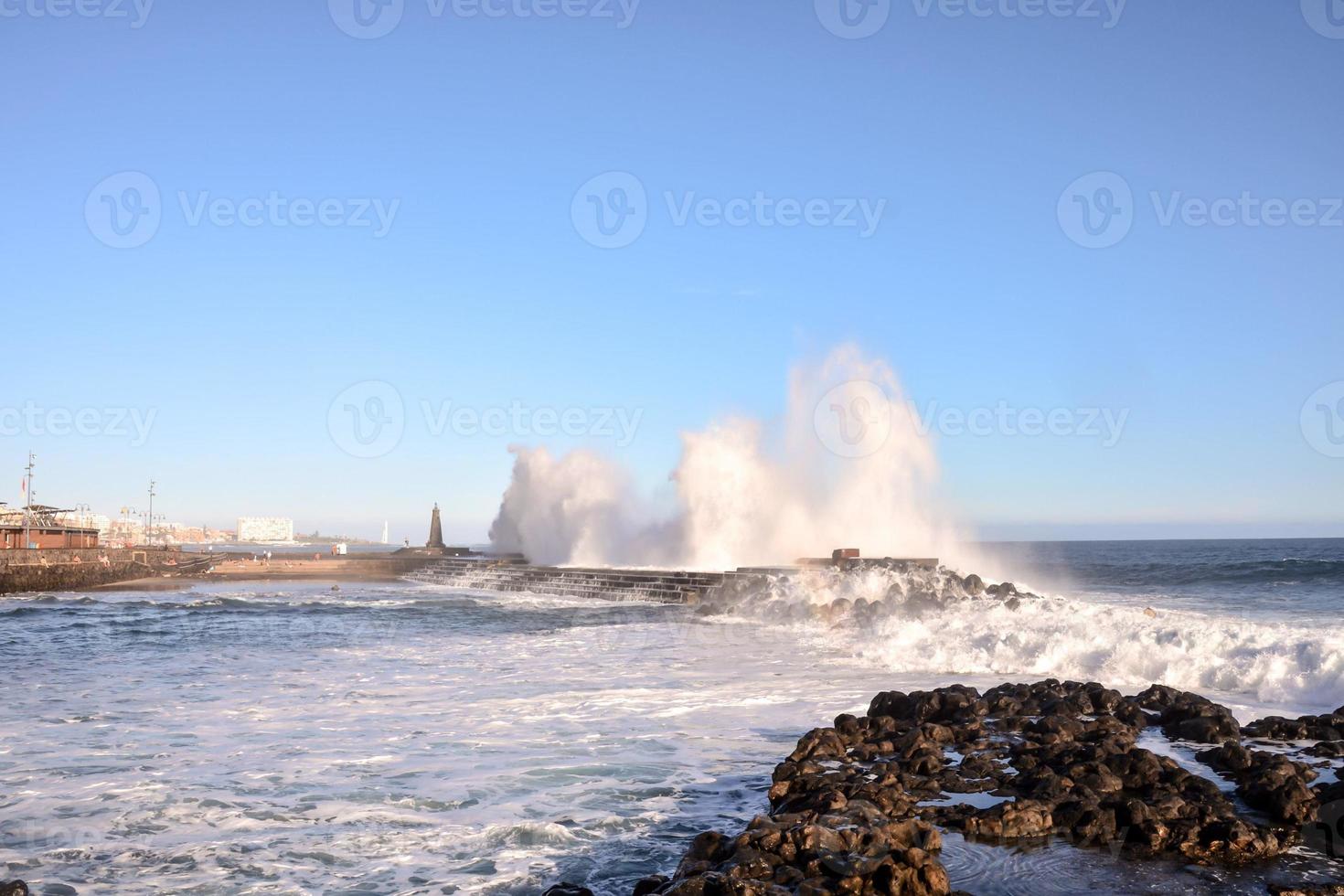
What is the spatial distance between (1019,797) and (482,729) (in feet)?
17.6

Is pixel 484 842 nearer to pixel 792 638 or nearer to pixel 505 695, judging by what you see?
pixel 505 695

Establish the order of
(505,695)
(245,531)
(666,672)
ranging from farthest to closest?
(245,531)
(666,672)
(505,695)

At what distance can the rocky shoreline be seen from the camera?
191 inches

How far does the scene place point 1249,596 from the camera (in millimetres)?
29750

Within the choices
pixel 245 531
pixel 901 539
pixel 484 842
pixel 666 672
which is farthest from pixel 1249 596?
pixel 245 531

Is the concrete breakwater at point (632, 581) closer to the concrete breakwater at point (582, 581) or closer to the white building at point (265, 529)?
the concrete breakwater at point (582, 581)

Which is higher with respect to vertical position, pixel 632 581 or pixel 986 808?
pixel 986 808

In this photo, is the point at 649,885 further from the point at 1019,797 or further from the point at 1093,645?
the point at 1093,645

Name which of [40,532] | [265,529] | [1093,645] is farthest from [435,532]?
[265,529]

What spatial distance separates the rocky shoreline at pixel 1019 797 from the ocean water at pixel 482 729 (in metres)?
0.32

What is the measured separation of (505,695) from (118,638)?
12.0 m

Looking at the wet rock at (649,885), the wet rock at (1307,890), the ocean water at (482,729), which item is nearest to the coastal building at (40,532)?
the ocean water at (482,729)

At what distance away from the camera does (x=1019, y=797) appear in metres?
6.45

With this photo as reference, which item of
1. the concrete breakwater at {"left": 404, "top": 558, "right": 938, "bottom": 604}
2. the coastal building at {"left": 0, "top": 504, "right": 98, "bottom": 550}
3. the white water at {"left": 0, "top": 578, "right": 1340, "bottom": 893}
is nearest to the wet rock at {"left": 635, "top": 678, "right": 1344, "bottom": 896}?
the white water at {"left": 0, "top": 578, "right": 1340, "bottom": 893}
